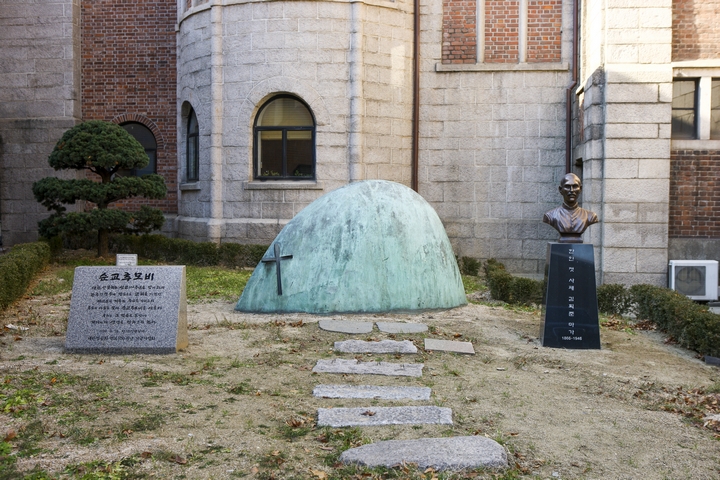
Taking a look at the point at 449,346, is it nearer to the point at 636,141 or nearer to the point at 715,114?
the point at 636,141

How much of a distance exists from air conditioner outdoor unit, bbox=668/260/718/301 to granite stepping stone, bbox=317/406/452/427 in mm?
8961

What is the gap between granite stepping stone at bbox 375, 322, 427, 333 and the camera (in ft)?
27.1

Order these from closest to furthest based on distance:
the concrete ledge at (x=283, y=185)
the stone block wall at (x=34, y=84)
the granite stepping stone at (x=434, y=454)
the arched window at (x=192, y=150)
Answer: the granite stepping stone at (x=434, y=454) < the concrete ledge at (x=283, y=185) < the arched window at (x=192, y=150) < the stone block wall at (x=34, y=84)

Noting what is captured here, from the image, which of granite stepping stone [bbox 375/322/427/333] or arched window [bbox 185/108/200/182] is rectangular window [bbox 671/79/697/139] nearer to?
granite stepping stone [bbox 375/322/427/333]

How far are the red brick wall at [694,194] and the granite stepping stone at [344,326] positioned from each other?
7.39m

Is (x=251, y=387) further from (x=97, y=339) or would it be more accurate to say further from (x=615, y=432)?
(x=615, y=432)

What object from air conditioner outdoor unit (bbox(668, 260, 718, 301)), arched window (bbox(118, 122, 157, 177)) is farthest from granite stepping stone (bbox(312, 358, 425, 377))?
arched window (bbox(118, 122, 157, 177))

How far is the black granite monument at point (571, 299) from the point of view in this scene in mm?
8031

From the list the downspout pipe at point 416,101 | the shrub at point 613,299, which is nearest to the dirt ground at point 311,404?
the shrub at point 613,299

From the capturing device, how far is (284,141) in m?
15.7

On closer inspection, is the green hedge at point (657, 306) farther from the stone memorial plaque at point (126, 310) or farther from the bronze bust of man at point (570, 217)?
the stone memorial plaque at point (126, 310)

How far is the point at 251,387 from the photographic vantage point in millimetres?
6000

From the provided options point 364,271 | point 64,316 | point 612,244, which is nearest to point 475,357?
point 364,271

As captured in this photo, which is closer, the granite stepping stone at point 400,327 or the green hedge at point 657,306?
the green hedge at point 657,306
